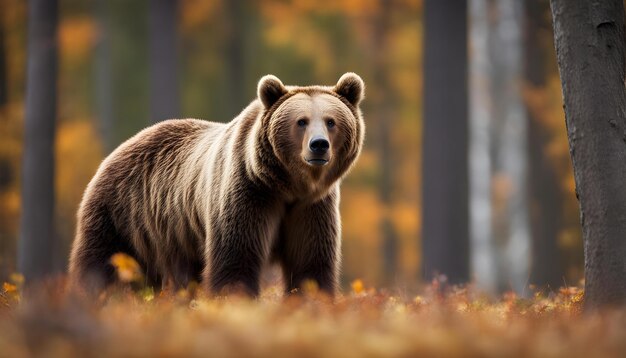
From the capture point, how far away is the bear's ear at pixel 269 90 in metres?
6.11

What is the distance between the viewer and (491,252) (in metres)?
20.5

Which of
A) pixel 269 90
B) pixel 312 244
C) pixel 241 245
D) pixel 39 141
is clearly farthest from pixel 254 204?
pixel 39 141

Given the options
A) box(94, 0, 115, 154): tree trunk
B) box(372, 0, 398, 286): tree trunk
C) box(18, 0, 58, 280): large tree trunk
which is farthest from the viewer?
box(94, 0, 115, 154): tree trunk

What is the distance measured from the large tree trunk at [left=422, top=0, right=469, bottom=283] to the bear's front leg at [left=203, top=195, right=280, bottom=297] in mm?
5413

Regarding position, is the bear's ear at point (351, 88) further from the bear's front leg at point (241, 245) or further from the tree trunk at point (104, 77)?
the tree trunk at point (104, 77)

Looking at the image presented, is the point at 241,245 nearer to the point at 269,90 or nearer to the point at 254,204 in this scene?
the point at 254,204

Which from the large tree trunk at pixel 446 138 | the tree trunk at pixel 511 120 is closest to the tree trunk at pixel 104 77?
the tree trunk at pixel 511 120

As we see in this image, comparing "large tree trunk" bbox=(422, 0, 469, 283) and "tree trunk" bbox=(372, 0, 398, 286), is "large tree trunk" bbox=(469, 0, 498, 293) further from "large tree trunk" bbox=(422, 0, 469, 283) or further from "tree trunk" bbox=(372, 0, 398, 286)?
"large tree trunk" bbox=(422, 0, 469, 283)

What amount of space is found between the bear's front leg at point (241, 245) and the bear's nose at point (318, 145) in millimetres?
616

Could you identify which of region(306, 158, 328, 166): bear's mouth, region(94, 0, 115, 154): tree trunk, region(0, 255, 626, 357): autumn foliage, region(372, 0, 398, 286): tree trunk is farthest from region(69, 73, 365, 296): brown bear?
region(94, 0, 115, 154): tree trunk

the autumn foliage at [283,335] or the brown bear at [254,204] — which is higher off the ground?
the brown bear at [254,204]

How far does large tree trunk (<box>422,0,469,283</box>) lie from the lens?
36.1ft

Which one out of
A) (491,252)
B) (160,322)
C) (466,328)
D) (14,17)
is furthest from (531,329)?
(14,17)

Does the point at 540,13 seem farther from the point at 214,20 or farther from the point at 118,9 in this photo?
the point at 118,9
